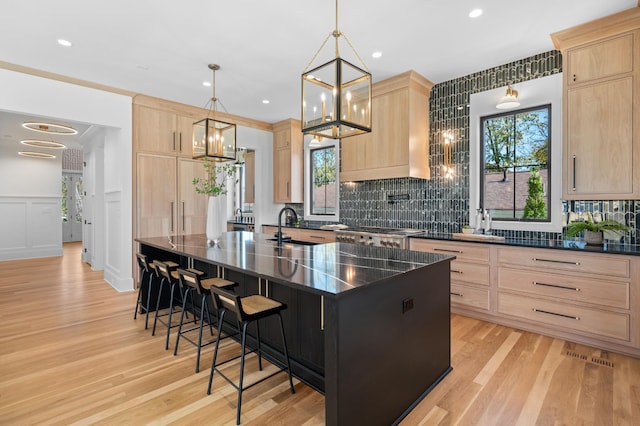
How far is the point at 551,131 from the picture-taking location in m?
3.50

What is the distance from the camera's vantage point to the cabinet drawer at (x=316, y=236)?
500cm

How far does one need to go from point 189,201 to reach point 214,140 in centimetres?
221

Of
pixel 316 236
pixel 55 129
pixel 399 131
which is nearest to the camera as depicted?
pixel 399 131

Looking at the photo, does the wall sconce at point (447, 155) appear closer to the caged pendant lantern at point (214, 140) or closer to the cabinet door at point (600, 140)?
the cabinet door at point (600, 140)

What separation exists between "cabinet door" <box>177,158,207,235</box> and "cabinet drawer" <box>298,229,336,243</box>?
1699 mm

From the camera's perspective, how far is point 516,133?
3795 mm

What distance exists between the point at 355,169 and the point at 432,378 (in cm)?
315

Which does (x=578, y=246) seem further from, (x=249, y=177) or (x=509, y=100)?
(x=249, y=177)

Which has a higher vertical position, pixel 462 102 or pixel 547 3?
pixel 547 3

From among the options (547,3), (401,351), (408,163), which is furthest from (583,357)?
(547,3)

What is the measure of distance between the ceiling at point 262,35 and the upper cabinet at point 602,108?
0.20m

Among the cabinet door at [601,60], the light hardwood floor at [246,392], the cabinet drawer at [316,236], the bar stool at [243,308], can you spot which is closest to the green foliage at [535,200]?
the cabinet door at [601,60]

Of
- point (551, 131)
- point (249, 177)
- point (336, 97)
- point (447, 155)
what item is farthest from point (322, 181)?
point (336, 97)

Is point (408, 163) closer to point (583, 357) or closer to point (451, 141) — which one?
point (451, 141)
